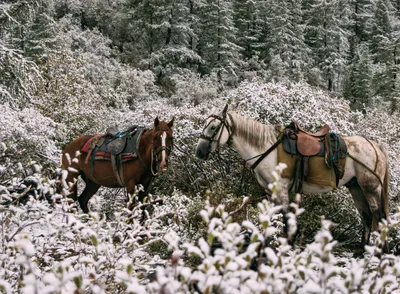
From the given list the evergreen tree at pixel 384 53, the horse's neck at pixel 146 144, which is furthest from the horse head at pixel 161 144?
the evergreen tree at pixel 384 53

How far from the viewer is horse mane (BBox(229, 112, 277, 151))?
5.43 m

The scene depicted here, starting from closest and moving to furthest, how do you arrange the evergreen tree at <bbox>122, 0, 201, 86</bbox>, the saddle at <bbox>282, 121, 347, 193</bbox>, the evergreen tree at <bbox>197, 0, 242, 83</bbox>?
the saddle at <bbox>282, 121, 347, 193</bbox>, the evergreen tree at <bbox>122, 0, 201, 86</bbox>, the evergreen tree at <bbox>197, 0, 242, 83</bbox>

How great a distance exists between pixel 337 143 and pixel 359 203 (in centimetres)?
112

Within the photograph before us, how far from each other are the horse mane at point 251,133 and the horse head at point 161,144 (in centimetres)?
103

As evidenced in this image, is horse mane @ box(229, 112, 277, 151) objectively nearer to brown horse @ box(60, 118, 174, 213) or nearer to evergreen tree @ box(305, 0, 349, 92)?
brown horse @ box(60, 118, 174, 213)

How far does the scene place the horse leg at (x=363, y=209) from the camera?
5.54m

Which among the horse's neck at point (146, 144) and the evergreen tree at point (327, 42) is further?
the evergreen tree at point (327, 42)

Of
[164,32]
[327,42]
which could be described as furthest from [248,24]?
[164,32]

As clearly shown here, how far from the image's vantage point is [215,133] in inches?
212

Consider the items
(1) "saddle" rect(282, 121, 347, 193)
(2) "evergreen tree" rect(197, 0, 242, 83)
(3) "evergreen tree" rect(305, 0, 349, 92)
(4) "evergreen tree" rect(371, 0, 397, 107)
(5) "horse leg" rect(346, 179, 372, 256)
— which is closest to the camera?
(1) "saddle" rect(282, 121, 347, 193)

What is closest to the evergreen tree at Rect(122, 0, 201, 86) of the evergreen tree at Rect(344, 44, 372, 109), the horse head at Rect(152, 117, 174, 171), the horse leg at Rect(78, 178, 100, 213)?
the evergreen tree at Rect(344, 44, 372, 109)

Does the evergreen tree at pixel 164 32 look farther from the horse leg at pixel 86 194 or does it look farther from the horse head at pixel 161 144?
the horse head at pixel 161 144

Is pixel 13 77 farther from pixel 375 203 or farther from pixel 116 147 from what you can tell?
pixel 375 203

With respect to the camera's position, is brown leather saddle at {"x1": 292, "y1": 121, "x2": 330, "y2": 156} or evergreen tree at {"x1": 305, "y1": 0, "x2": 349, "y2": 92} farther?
evergreen tree at {"x1": 305, "y1": 0, "x2": 349, "y2": 92}
